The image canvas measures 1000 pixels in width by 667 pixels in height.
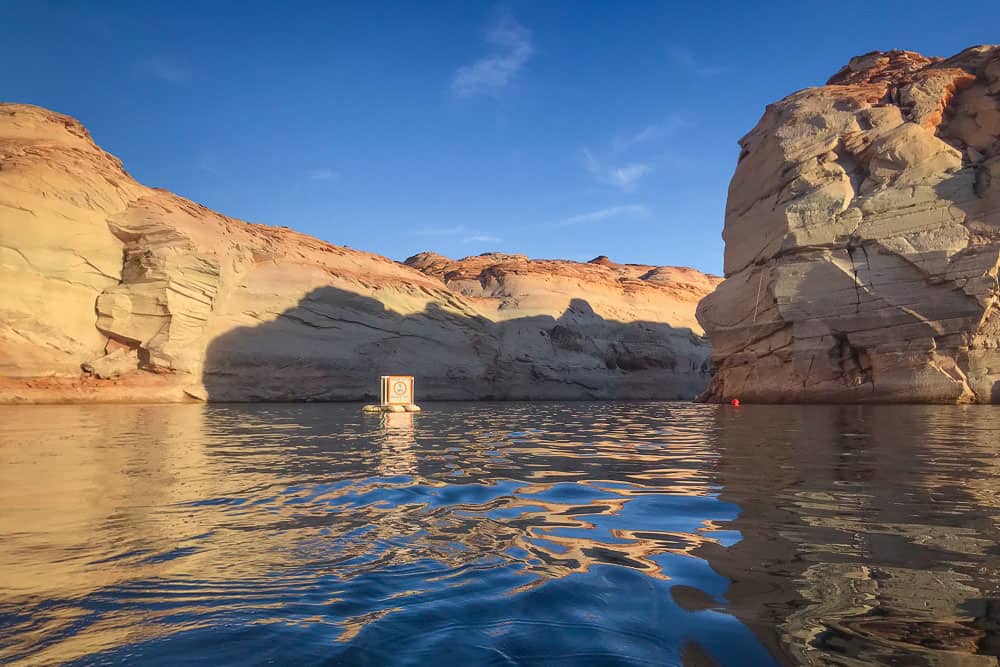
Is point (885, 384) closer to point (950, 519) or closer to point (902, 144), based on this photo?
point (902, 144)

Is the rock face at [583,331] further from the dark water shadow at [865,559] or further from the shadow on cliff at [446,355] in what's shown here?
the dark water shadow at [865,559]

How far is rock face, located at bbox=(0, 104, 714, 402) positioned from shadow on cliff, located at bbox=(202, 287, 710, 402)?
3.8 inches

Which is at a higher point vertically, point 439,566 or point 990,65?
point 990,65

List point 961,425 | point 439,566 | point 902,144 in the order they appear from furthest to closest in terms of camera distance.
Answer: point 902,144
point 961,425
point 439,566

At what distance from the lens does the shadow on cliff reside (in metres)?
28.6

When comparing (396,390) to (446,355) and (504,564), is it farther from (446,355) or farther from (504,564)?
(504,564)

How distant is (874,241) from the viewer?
2111cm

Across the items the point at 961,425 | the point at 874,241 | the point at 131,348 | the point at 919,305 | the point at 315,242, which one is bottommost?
the point at 961,425

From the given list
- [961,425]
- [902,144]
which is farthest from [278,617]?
[902,144]

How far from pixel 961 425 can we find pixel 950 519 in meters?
9.52

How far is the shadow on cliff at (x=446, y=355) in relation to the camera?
28641 millimetres

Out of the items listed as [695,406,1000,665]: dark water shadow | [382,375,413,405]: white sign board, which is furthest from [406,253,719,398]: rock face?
[695,406,1000,665]: dark water shadow

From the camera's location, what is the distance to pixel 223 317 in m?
28.6

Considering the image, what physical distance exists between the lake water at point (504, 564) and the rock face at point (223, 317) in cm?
2210
